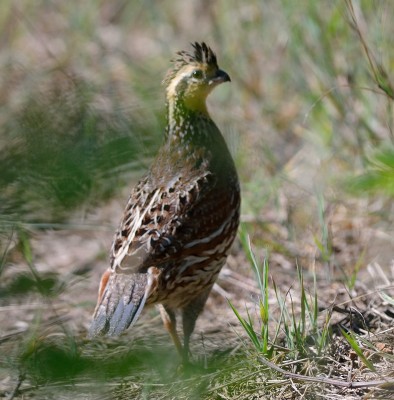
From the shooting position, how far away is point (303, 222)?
5.84 metres

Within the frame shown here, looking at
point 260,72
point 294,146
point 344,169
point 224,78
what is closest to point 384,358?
point 224,78

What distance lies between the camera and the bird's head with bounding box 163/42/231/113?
15.3 ft

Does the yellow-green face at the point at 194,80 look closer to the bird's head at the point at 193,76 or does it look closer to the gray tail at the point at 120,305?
the bird's head at the point at 193,76

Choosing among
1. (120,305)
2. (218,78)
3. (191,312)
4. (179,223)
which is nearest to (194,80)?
(218,78)

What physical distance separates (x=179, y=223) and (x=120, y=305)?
1.67 feet

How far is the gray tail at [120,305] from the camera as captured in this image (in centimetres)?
386

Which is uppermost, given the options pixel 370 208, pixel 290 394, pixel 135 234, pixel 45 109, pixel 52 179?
pixel 45 109

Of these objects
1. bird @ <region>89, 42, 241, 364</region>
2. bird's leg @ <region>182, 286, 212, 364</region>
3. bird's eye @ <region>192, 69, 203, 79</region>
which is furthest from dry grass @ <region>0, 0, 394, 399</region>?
bird's eye @ <region>192, 69, 203, 79</region>

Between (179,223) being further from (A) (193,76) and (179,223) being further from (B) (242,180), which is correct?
(B) (242,180)

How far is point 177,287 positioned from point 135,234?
0.36 meters

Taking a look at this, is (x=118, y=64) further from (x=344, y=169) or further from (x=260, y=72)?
(x=344, y=169)

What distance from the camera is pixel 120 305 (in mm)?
3916

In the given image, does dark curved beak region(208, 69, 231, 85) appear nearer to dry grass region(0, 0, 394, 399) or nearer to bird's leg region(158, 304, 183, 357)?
dry grass region(0, 0, 394, 399)

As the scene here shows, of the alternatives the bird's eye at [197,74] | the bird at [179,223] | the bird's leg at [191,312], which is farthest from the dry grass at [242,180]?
the bird's eye at [197,74]
